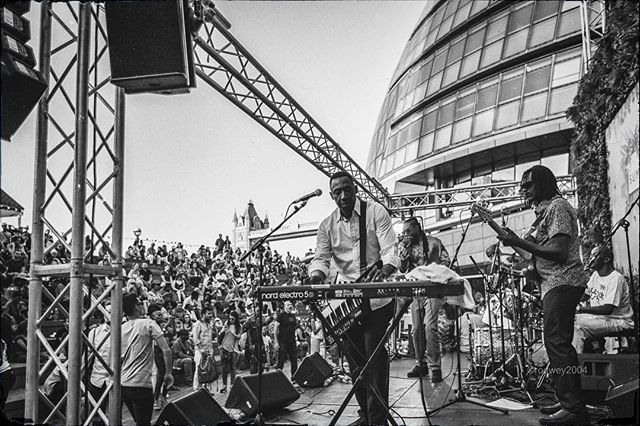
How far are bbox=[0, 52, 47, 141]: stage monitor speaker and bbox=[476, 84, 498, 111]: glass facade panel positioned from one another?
25.2 metres

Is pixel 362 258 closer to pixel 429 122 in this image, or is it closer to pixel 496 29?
pixel 496 29

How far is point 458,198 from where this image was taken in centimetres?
2095

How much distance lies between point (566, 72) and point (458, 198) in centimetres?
820

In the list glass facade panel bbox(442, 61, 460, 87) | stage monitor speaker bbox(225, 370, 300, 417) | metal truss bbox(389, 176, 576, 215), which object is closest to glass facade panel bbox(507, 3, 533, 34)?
glass facade panel bbox(442, 61, 460, 87)

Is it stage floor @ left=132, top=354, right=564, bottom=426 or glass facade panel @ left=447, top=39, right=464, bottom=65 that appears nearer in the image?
stage floor @ left=132, top=354, right=564, bottom=426

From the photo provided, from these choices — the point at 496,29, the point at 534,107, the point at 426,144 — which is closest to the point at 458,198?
the point at 534,107

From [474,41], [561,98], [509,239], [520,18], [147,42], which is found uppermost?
[520,18]

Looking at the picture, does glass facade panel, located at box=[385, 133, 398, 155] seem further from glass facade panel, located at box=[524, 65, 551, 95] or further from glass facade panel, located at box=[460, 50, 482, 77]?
glass facade panel, located at box=[524, 65, 551, 95]

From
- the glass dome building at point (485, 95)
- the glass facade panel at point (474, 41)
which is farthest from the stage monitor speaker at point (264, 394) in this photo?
the glass facade panel at point (474, 41)

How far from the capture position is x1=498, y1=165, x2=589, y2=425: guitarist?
359cm

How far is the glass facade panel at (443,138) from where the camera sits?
90.9ft

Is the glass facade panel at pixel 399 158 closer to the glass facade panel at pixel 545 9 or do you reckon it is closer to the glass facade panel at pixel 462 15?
the glass facade panel at pixel 462 15

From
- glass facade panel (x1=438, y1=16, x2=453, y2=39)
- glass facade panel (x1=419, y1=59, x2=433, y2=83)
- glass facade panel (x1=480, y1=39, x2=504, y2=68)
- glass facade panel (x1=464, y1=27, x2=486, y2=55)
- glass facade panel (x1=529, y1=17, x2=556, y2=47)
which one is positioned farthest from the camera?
glass facade panel (x1=419, y1=59, x2=433, y2=83)

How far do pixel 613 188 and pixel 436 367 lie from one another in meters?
4.21
